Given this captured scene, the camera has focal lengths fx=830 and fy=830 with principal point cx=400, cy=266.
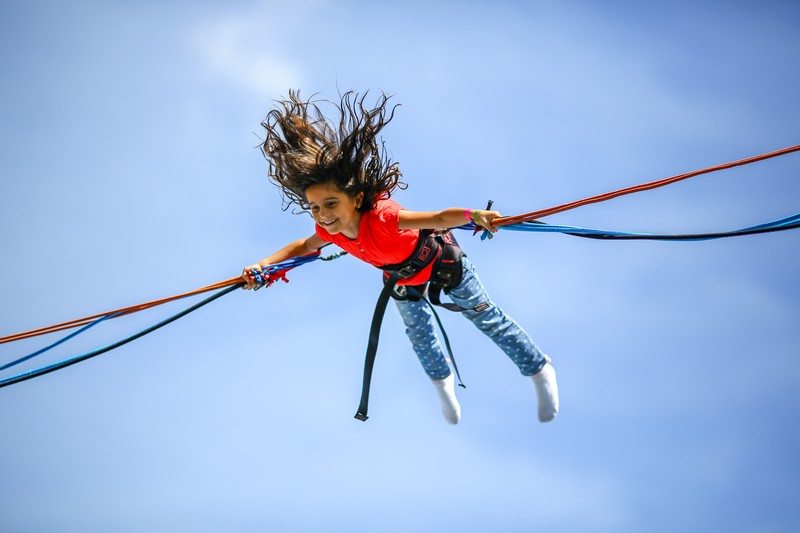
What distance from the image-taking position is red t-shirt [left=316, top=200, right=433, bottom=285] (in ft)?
18.7

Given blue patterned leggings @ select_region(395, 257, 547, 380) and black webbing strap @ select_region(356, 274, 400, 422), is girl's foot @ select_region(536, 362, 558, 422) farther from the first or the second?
black webbing strap @ select_region(356, 274, 400, 422)

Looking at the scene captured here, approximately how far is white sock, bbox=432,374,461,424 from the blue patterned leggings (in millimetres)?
Answer: 309

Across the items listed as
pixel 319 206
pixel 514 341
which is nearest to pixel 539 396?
pixel 514 341

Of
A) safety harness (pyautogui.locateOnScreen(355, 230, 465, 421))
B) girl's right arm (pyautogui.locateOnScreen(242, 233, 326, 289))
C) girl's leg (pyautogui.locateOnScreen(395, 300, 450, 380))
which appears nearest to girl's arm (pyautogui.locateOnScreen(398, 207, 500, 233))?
safety harness (pyautogui.locateOnScreen(355, 230, 465, 421))

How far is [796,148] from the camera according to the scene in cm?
427

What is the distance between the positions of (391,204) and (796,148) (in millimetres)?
2622

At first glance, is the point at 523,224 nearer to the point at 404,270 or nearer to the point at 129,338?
the point at 404,270

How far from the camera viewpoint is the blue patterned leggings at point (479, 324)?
6262 millimetres

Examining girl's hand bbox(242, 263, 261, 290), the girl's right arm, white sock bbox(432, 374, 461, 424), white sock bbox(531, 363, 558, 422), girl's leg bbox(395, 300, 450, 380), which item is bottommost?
white sock bbox(531, 363, 558, 422)

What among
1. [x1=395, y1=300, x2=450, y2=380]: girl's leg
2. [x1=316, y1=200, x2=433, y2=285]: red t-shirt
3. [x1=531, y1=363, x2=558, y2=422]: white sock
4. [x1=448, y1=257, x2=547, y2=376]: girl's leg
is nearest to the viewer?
[x1=316, y1=200, x2=433, y2=285]: red t-shirt

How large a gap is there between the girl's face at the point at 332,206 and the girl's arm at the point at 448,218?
0.38 m

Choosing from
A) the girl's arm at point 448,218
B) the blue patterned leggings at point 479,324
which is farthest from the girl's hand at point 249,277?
the girl's arm at point 448,218

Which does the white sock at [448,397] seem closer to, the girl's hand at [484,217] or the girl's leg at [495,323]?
the girl's leg at [495,323]

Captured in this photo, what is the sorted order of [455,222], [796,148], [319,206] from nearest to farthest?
[796,148] → [455,222] → [319,206]
